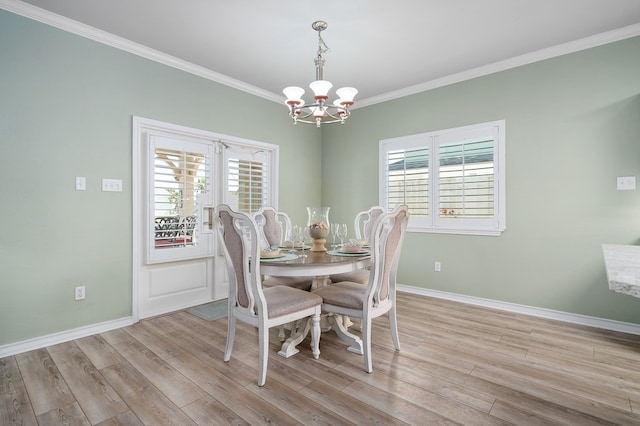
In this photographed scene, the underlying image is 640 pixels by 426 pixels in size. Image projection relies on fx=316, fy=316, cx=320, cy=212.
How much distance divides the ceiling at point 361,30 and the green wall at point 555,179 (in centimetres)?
29

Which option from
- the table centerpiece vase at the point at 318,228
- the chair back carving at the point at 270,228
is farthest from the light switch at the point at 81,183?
the table centerpiece vase at the point at 318,228

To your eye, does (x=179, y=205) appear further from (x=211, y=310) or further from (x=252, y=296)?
(x=252, y=296)

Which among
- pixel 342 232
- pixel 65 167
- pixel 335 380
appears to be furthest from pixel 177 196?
pixel 335 380

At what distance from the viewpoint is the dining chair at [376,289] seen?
85.4 inches

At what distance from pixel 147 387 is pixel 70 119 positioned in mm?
2325

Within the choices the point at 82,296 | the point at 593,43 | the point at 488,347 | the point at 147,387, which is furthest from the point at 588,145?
the point at 82,296

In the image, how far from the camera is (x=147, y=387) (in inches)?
77.9

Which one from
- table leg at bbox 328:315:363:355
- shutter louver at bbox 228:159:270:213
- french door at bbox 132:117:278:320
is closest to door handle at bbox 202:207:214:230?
french door at bbox 132:117:278:320

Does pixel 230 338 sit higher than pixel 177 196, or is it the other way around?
pixel 177 196

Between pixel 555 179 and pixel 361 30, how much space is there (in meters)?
2.43

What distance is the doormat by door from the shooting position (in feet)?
10.8

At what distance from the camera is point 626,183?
2.85 m

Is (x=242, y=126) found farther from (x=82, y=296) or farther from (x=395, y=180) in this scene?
(x=82, y=296)

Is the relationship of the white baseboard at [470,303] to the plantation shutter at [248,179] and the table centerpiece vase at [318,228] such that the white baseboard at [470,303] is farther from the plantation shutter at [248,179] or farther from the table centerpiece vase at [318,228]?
Result: the table centerpiece vase at [318,228]
